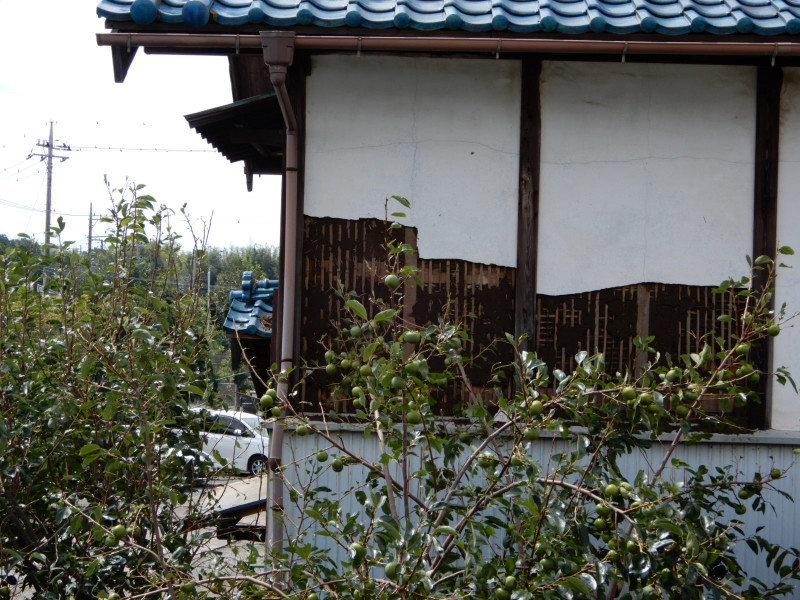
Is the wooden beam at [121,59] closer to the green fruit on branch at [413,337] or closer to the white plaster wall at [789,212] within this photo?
the green fruit on branch at [413,337]

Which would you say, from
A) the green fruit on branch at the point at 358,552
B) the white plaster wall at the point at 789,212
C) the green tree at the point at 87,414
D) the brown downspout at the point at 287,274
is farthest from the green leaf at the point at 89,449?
the white plaster wall at the point at 789,212

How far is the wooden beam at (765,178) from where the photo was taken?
16.5 feet

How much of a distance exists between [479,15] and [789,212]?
2266 mm

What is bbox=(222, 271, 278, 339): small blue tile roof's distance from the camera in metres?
7.43

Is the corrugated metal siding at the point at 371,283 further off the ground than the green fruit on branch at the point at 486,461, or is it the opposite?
the corrugated metal siding at the point at 371,283

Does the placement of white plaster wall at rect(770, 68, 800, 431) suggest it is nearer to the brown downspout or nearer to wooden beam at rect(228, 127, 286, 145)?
the brown downspout

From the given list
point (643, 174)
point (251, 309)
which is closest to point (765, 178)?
point (643, 174)

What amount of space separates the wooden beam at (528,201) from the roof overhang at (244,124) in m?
1.66

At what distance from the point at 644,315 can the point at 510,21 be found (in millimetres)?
1944

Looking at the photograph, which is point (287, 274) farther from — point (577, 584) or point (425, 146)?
point (577, 584)

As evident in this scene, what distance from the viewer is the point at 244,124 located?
5910 millimetres

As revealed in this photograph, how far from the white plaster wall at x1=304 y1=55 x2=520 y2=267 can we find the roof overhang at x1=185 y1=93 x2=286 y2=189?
664 millimetres

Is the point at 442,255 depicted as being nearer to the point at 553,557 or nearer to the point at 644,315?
the point at 644,315

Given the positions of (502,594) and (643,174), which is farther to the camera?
(643,174)
